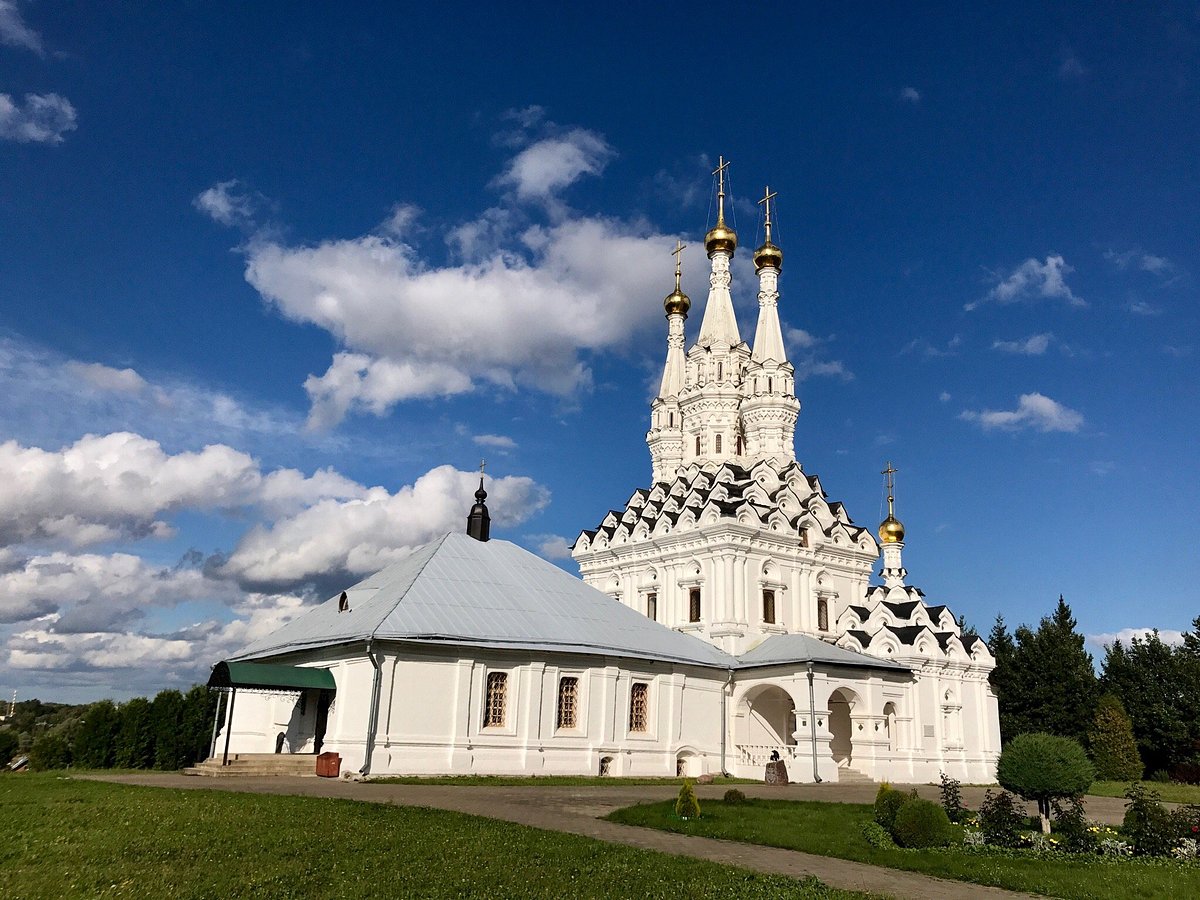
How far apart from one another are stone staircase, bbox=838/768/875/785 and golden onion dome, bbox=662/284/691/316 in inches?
1028

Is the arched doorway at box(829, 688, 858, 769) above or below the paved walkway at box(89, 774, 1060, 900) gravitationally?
above

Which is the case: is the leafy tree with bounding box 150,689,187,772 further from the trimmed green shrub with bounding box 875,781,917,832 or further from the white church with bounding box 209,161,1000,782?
the trimmed green shrub with bounding box 875,781,917,832

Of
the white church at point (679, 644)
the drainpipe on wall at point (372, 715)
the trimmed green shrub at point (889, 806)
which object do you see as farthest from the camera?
the white church at point (679, 644)

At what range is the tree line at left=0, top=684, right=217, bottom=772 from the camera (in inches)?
1148

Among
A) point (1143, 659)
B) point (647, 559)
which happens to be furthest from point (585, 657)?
point (1143, 659)

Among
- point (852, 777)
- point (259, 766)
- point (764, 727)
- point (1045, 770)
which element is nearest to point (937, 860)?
Answer: point (1045, 770)

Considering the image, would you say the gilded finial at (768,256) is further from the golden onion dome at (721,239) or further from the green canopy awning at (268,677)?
the green canopy awning at (268,677)

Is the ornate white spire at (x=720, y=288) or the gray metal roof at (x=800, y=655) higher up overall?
the ornate white spire at (x=720, y=288)

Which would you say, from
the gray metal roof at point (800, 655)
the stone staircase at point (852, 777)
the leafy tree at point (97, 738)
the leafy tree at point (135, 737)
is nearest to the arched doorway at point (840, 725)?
the stone staircase at point (852, 777)

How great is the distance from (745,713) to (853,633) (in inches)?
348

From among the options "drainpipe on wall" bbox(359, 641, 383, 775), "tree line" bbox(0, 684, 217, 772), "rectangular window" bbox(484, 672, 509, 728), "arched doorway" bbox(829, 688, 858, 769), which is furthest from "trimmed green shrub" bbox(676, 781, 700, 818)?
"arched doorway" bbox(829, 688, 858, 769)

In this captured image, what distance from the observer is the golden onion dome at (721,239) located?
46469mm

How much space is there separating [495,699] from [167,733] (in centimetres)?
1196

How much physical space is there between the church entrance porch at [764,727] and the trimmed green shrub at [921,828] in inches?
673
